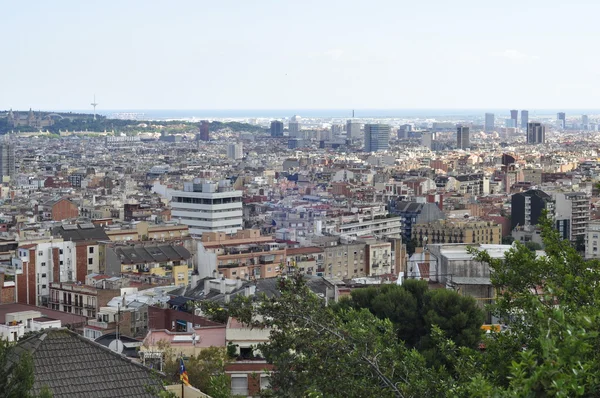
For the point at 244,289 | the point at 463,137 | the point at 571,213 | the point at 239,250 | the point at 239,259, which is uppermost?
the point at 244,289

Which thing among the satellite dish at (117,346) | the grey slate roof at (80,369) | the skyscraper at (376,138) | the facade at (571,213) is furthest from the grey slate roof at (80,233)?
the skyscraper at (376,138)

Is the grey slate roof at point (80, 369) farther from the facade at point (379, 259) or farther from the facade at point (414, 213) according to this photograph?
the facade at point (414, 213)

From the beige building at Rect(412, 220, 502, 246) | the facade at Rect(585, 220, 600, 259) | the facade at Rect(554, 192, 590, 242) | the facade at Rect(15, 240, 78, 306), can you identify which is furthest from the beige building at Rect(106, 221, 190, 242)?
the facade at Rect(554, 192, 590, 242)

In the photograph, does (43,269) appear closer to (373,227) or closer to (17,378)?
(373,227)

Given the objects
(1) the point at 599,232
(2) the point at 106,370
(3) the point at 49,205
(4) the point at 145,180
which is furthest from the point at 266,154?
(2) the point at 106,370

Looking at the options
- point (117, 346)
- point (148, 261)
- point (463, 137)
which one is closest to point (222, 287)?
point (117, 346)

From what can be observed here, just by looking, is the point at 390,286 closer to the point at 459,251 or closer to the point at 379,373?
the point at 459,251
